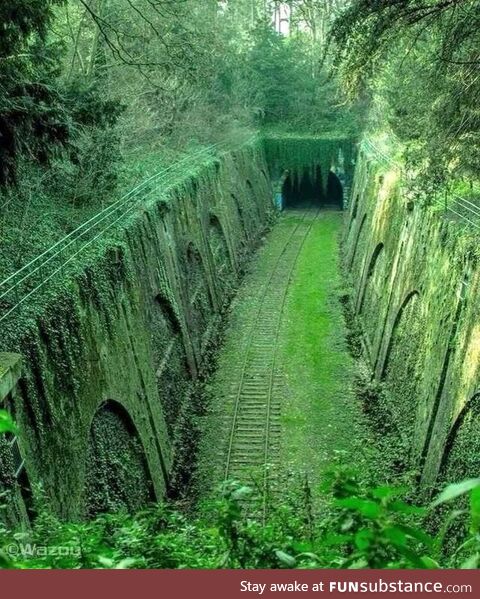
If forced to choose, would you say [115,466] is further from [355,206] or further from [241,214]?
[355,206]

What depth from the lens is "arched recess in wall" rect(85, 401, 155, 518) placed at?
40.8 feet

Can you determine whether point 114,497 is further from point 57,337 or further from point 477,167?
point 477,167

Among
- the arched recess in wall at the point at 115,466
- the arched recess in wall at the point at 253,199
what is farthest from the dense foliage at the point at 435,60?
the arched recess in wall at the point at 253,199

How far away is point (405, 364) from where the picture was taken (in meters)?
18.8

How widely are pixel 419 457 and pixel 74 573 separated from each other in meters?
12.9

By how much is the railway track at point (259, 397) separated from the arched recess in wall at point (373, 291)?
312 cm

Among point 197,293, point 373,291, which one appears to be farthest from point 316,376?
point 197,293

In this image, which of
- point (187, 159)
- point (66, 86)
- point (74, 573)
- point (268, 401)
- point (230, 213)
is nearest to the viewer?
point (74, 573)

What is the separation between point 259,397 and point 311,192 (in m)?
31.6

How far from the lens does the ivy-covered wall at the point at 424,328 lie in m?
13.3

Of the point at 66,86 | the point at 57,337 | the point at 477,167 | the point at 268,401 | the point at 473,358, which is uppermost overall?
the point at 66,86

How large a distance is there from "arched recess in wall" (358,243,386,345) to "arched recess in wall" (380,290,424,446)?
9.36 feet

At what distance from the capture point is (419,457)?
15.5 m

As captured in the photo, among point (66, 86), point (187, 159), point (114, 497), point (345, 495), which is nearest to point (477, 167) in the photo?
point (66, 86)
